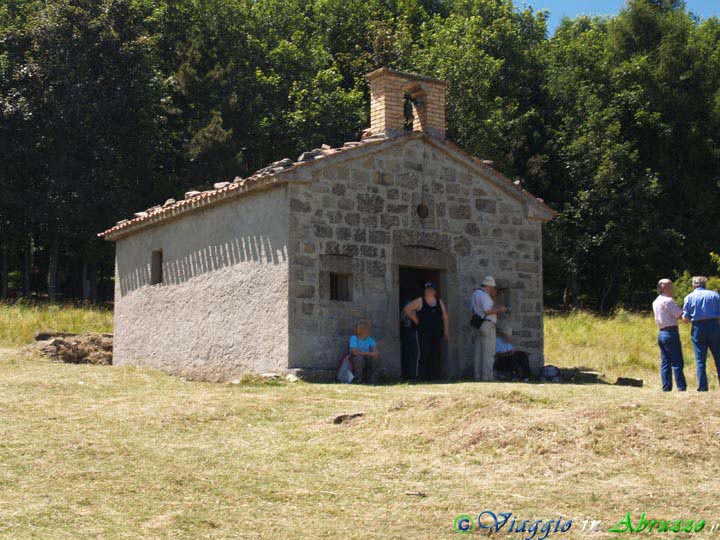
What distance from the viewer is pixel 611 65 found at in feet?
115

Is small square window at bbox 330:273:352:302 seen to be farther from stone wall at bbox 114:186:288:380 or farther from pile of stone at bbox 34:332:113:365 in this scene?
pile of stone at bbox 34:332:113:365

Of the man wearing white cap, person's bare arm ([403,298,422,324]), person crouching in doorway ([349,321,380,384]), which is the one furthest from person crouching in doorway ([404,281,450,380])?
person crouching in doorway ([349,321,380,384])

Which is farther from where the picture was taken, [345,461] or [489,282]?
[489,282]

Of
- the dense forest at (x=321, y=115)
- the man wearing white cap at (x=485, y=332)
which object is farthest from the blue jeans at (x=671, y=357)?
the dense forest at (x=321, y=115)

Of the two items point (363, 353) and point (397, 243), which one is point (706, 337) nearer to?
point (363, 353)

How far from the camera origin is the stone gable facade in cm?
1527

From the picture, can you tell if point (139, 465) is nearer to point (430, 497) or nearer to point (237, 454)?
point (237, 454)

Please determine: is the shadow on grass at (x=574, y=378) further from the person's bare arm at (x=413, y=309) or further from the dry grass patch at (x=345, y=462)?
the dry grass patch at (x=345, y=462)

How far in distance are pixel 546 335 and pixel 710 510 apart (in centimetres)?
1634

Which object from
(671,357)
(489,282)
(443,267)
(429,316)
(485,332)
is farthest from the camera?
(443,267)

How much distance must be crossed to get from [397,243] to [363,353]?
7.25 ft

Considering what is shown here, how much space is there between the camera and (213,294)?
16.9 metres

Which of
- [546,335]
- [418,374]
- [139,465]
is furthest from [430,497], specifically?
[546,335]

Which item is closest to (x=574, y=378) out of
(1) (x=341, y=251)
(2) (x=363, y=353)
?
(2) (x=363, y=353)
